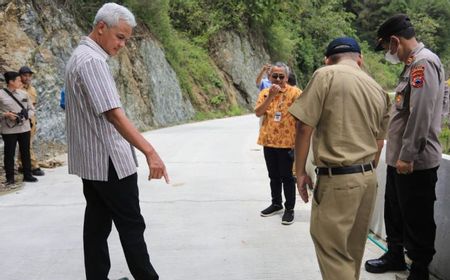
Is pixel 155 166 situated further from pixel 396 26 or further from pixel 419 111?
pixel 396 26

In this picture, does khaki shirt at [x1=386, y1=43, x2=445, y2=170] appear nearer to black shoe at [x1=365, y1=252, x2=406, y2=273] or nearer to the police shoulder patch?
the police shoulder patch

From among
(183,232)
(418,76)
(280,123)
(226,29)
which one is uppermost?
(226,29)

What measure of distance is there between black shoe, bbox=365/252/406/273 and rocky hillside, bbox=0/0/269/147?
8.00 meters

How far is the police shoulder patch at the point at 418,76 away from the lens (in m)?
3.22

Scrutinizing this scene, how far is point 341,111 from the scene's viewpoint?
2877 mm

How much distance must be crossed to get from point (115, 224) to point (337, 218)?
146 centimetres

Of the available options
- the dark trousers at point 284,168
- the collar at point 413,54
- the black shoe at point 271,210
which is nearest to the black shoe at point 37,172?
the black shoe at point 271,210

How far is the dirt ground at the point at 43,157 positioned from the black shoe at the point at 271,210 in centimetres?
368

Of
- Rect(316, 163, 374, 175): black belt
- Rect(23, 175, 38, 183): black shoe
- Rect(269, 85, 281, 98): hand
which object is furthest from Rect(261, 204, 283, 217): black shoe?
Rect(23, 175, 38, 183): black shoe

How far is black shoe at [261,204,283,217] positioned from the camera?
18.0 feet

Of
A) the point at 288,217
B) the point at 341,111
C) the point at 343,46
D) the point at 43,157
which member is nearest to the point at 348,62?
the point at 343,46

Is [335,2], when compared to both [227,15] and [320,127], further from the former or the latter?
[320,127]

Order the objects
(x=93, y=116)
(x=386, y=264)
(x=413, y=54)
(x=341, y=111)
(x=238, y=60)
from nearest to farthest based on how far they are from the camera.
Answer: (x=341, y=111) → (x=93, y=116) → (x=413, y=54) → (x=386, y=264) → (x=238, y=60)

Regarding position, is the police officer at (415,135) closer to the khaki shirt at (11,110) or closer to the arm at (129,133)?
the arm at (129,133)
